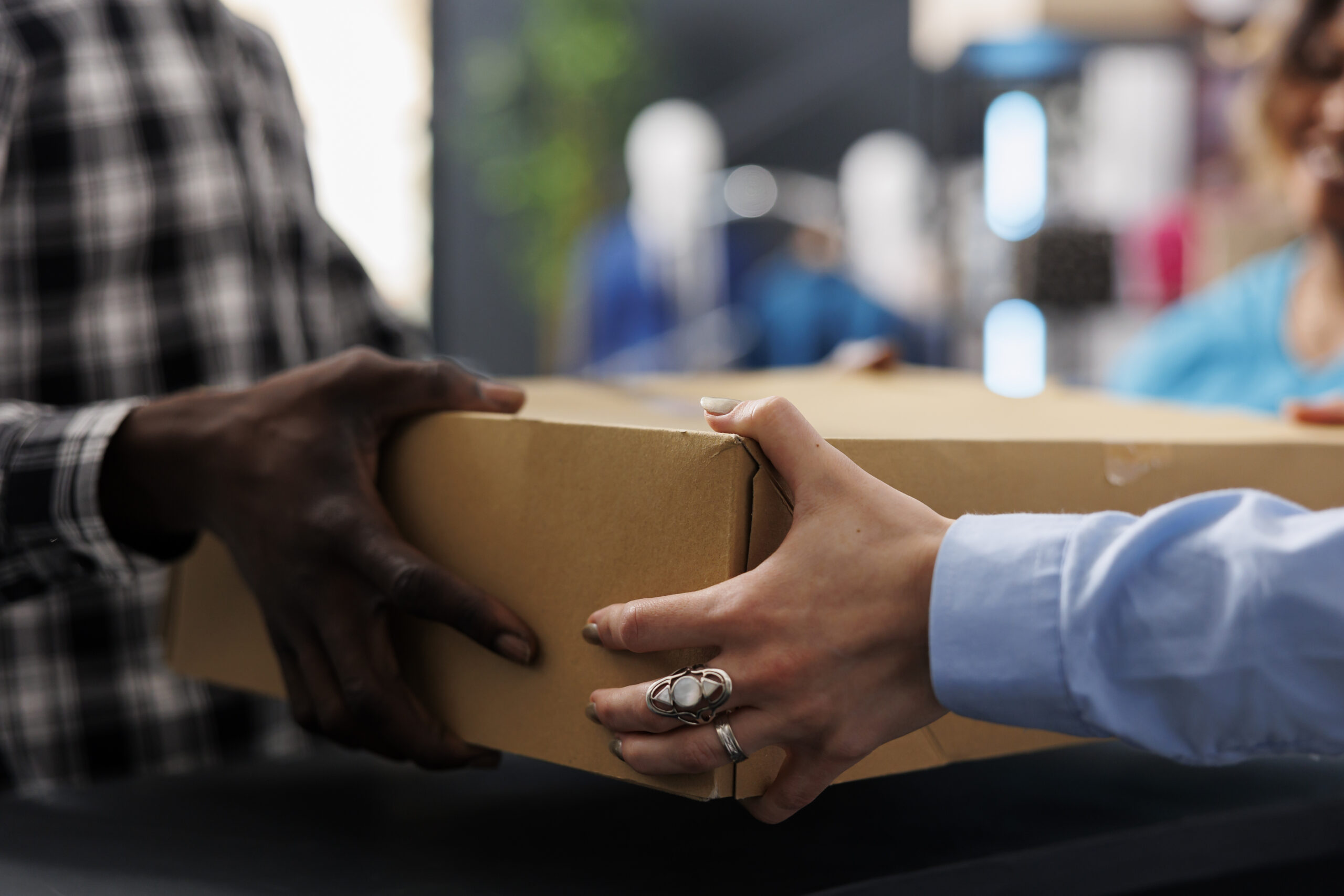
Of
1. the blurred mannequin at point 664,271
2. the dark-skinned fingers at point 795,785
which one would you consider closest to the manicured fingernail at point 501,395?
the dark-skinned fingers at point 795,785

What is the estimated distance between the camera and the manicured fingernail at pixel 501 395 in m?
0.53

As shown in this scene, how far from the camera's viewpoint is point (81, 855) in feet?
1.70

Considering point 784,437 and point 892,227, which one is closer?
point 784,437

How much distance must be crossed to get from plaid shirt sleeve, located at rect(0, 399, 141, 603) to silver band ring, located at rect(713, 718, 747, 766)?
13.5 inches

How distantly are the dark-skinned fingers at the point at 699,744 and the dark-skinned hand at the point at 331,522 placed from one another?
77 mm

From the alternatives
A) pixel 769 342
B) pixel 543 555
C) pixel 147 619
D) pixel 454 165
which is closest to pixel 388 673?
pixel 543 555

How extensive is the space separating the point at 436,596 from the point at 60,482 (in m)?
0.22

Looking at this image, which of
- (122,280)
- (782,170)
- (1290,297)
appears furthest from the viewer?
(782,170)

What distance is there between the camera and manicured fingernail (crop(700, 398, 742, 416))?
0.45 m

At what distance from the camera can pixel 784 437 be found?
0.43 m

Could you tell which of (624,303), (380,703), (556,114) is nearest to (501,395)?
(380,703)

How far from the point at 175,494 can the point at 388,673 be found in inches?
5.7

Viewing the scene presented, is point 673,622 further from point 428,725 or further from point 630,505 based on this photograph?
point 428,725

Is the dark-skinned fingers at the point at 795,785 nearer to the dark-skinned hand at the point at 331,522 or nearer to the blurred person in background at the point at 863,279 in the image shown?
the dark-skinned hand at the point at 331,522
